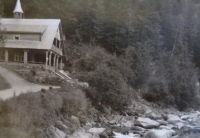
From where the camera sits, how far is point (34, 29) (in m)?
3.55

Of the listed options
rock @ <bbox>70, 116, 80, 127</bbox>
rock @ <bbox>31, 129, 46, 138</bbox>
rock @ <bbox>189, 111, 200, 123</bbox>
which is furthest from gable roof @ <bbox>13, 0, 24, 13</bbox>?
rock @ <bbox>189, 111, 200, 123</bbox>

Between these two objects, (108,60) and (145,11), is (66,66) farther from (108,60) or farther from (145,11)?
(145,11)

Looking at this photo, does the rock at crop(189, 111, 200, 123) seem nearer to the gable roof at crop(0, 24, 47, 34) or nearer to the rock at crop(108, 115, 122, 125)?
the rock at crop(108, 115, 122, 125)

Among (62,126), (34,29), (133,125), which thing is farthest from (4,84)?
(133,125)

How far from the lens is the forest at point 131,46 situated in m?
4.21

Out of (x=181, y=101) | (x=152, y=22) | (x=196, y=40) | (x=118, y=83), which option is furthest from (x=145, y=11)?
(x=181, y=101)

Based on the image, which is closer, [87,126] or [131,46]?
[87,126]

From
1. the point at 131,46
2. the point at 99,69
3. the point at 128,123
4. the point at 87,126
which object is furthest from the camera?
the point at 131,46

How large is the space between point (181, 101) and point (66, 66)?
3.87 metres

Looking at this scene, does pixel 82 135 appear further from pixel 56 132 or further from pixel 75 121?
pixel 56 132

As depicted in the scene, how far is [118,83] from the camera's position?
5992mm

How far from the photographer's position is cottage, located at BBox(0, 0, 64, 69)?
2.92m

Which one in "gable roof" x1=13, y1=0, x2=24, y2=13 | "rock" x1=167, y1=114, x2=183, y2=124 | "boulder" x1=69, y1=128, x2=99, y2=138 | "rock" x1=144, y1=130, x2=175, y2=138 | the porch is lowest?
"rock" x1=167, y1=114, x2=183, y2=124

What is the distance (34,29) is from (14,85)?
1.04 meters
